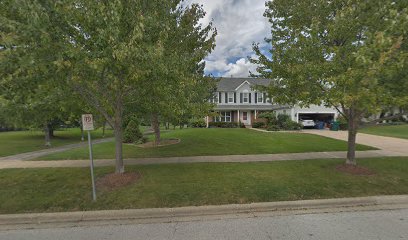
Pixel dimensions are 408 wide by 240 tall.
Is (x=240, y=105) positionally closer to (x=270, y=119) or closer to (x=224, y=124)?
(x=224, y=124)

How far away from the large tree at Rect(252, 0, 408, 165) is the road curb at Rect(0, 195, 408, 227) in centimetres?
223

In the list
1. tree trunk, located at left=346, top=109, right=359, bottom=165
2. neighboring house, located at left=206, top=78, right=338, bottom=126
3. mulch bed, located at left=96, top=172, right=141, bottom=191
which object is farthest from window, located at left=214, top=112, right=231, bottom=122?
mulch bed, located at left=96, top=172, right=141, bottom=191

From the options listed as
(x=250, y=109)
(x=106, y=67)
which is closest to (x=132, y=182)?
(x=106, y=67)

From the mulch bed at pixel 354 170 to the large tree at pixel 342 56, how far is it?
441 millimetres

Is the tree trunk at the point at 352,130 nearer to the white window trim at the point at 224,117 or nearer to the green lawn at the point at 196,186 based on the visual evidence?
the green lawn at the point at 196,186

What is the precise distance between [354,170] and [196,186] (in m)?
5.14

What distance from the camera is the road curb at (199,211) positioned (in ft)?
16.9

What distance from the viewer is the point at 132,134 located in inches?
666

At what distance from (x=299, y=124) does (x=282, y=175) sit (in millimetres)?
21083

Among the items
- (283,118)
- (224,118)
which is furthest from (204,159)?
(224,118)

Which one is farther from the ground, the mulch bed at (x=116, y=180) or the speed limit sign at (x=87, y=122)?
the speed limit sign at (x=87, y=122)

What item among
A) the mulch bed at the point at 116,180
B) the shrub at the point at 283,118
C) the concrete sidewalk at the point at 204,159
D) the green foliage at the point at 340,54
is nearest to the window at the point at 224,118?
the shrub at the point at 283,118

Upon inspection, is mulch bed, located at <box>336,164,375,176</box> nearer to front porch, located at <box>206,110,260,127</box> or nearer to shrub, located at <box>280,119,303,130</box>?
shrub, located at <box>280,119,303,130</box>

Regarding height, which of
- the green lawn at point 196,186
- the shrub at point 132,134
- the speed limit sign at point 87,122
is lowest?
the green lawn at point 196,186
